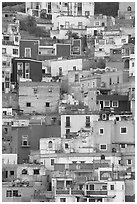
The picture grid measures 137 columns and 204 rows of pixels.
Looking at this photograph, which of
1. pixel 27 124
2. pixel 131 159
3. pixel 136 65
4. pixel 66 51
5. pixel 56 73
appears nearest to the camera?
pixel 131 159

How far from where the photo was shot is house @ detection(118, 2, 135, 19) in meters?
65.5

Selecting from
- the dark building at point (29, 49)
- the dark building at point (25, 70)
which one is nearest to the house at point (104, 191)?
the dark building at point (25, 70)

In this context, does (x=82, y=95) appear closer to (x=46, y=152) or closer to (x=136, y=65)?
(x=136, y=65)

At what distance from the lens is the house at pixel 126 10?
215 feet

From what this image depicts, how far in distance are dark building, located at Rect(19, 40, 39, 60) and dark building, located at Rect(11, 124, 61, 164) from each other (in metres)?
10.7

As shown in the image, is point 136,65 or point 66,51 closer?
point 136,65

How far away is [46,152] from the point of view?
43.4 m

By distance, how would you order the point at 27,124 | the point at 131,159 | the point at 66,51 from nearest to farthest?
the point at 131,159 < the point at 27,124 < the point at 66,51

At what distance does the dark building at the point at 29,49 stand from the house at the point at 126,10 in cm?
905

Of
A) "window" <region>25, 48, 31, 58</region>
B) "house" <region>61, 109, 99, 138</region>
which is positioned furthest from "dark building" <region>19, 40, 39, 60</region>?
"house" <region>61, 109, 99, 138</region>

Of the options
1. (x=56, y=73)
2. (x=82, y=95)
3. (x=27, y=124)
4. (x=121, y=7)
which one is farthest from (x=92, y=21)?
(x=27, y=124)

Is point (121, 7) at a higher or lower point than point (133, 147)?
higher

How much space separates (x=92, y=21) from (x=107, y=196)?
2570 centimetres

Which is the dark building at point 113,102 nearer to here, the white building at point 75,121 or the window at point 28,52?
the white building at point 75,121
